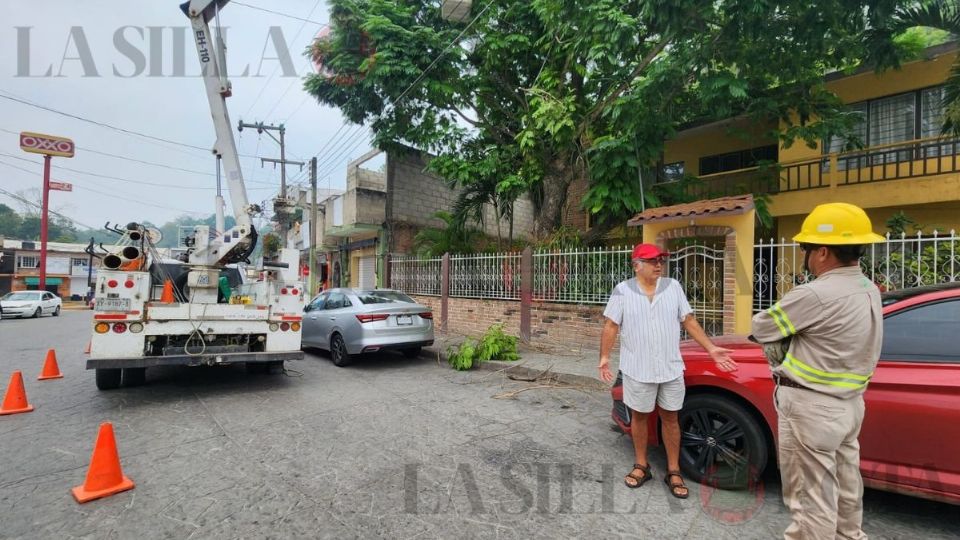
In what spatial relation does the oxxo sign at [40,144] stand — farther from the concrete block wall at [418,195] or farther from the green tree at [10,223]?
the green tree at [10,223]

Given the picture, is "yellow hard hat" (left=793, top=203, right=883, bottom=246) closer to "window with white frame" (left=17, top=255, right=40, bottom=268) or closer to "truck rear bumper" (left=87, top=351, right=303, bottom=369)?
"truck rear bumper" (left=87, top=351, right=303, bottom=369)

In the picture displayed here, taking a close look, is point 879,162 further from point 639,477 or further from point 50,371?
point 50,371

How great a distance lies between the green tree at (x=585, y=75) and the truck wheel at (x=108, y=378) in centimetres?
742

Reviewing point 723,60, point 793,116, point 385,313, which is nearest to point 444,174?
point 385,313

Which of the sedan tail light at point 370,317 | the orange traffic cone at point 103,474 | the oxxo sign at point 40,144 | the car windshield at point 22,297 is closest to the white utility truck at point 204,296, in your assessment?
the sedan tail light at point 370,317

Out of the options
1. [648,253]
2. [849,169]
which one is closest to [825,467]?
[648,253]

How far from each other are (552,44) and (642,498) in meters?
9.04

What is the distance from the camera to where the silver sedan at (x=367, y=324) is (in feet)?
Answer: 25.0

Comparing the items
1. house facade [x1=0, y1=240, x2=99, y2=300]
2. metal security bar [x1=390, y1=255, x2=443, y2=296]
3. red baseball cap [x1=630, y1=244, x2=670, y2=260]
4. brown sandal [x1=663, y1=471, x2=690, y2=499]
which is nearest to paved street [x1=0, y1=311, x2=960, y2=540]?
brown sandal [x1=663, y1=471, x2=690, y2=499]

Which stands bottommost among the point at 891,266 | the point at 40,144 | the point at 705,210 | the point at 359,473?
the point at 359,473

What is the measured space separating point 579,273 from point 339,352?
4595 millimetres

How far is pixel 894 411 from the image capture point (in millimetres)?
2658

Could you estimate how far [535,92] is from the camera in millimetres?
9258

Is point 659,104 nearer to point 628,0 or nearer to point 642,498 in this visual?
point 628,0
